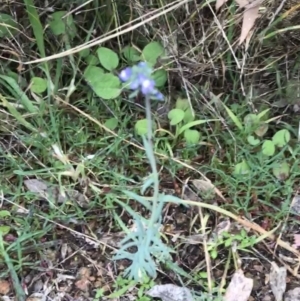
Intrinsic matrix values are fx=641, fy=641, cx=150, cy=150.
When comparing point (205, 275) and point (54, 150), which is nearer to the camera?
point (205, 275)

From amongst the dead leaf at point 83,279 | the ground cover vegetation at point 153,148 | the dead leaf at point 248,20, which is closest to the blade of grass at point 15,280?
the ground cover vegetation at point 153,148

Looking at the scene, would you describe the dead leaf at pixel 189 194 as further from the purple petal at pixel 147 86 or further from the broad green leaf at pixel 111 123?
the purple petal at pixel 147 86

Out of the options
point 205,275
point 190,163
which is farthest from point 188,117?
point 205,275

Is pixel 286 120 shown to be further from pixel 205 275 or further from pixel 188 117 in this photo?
pixel 205 275

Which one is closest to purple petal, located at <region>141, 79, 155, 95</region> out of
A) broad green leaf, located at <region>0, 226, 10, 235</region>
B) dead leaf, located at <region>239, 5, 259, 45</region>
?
dead leaf, located at <region>239, 5, 259, 45</region>

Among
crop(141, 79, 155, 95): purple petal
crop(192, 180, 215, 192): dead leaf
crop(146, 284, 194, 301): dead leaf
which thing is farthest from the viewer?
crop(192, 180, 215, 192): dead leaf

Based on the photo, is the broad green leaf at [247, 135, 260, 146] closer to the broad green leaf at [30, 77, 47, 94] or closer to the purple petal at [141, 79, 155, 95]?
the broad green leaf at [30, 77, 47, 94]
